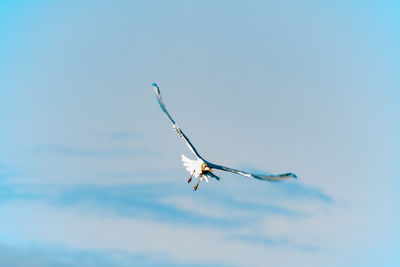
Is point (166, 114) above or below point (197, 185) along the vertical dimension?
above

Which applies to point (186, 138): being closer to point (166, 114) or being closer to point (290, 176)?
point (166, 114)

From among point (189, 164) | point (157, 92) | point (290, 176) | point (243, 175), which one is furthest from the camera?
point (189, 164)

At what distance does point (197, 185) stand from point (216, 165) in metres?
2.65

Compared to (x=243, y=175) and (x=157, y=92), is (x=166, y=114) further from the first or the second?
(x=243, y=175)

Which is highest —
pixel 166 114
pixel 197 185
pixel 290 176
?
pixel 166 114

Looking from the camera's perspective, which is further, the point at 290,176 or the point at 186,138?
the point at 186,138

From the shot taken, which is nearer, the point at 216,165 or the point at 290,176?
the point at 290,176

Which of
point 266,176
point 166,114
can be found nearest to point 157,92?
point 166,114

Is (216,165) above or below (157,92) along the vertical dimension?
below

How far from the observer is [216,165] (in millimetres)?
57219

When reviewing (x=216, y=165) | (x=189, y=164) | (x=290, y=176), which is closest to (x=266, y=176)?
(x=290, y=176)

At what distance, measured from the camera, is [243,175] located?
51.2 m

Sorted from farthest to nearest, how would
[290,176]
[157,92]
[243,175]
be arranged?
[157,92] < [243,175] < [290,176]

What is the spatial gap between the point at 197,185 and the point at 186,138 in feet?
14.4
